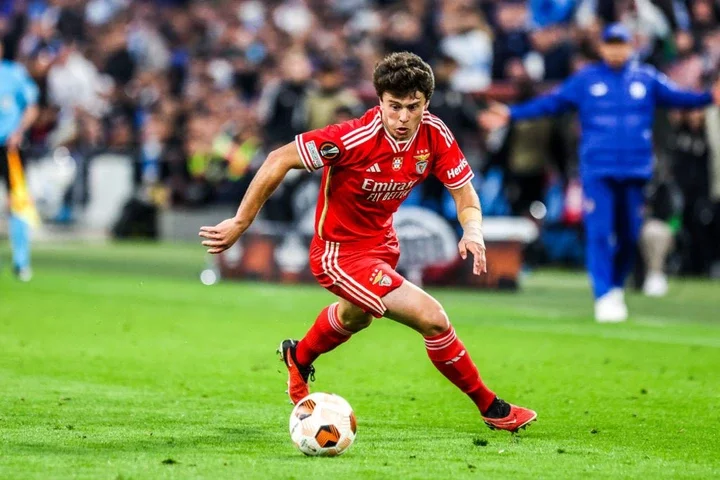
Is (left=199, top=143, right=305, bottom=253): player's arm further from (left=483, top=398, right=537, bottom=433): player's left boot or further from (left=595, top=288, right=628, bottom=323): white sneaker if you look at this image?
(left=595, top=288, right=628, bottom=323): white sneaker

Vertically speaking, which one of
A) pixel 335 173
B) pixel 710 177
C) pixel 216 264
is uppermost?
pixel 335 173

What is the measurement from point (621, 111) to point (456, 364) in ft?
21.3

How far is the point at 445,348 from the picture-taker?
720cm

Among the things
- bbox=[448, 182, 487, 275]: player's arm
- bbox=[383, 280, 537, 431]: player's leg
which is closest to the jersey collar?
bbox=[448, 182, 487, 275]: player's arm

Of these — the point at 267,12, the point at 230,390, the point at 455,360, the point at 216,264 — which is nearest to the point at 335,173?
the point at 455,360

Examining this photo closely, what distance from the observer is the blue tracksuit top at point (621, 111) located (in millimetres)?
13078

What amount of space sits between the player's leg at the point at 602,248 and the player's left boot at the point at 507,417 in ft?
19.8

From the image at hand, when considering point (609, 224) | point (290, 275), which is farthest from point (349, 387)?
point (290, 275)

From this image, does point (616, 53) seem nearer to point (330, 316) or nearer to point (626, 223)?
point (626, 223)

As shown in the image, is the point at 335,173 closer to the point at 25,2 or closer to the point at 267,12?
the point at 267,12

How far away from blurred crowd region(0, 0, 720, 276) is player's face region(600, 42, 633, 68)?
13.4ft

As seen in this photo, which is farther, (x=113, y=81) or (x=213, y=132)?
(x=113, y=81)

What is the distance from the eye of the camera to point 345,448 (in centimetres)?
649

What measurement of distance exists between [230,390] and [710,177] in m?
10.2
